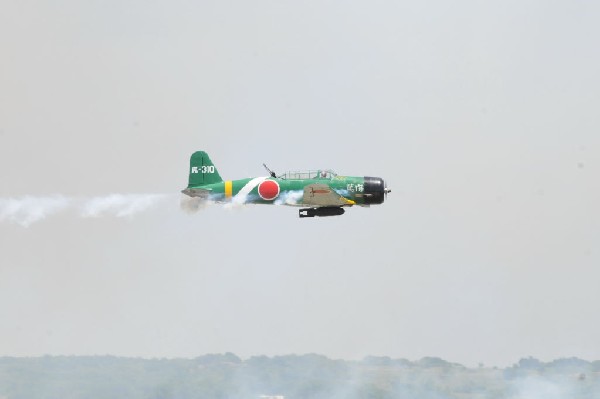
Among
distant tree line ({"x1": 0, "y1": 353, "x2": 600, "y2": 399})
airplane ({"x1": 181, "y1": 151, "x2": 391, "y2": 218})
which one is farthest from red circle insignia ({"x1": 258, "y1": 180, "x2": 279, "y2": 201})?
distant tree line ({"x1": 0, "y1": 353, "x2": 600, "y2": 399})

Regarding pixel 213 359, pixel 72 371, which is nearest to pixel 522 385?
pixel 213 359

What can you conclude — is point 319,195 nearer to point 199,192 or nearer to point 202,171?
point 199,192

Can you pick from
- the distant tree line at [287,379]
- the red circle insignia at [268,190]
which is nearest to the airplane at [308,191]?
the red circle insignia at [268,190]

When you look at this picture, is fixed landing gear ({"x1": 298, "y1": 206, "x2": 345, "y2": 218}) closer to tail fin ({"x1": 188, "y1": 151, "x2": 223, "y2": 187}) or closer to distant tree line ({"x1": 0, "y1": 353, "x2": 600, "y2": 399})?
tail fin ({"x1": 188, "y1": 151, "x2": 223, "y2": 187})

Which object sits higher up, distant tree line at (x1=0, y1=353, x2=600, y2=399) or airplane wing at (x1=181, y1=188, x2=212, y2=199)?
airplane wing at (x1=181, y1=188, x2=212, y2=199)

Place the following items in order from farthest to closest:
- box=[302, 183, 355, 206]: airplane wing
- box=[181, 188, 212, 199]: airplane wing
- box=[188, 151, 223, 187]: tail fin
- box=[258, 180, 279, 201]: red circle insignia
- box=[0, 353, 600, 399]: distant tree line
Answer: box=[0, 353, 600, 399]: distant tree line
box=[188, 151, 223, 187]: tail fin
box=[181, 188, 212, 199]: airplane wing
box=[258, 180, 279, 201]: red circle insignia
box=[302, 183, 355, 206]: airplane wing

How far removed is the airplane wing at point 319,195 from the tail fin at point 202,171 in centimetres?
550

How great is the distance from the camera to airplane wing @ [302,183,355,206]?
346 ft

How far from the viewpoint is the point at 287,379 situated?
5059 inches

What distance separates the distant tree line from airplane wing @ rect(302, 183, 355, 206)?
22.6 meters

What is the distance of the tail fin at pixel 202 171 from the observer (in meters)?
107

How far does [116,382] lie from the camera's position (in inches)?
4993

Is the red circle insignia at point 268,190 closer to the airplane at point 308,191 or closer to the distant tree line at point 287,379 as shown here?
the airplane at point 308,191

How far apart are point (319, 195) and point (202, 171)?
730cm
